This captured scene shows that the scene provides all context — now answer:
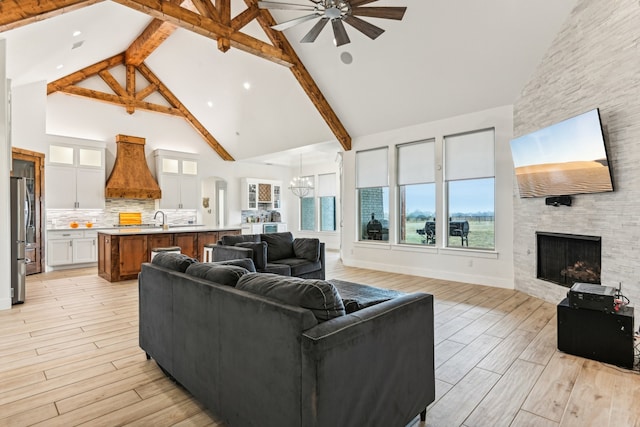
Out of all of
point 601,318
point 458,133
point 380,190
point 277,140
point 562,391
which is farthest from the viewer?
point 277,140

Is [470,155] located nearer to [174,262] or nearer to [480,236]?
[480,236]

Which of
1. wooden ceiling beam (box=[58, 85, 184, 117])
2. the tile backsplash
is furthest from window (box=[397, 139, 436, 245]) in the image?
wooden ceiling beam (box=[58, 85, 184, 117])

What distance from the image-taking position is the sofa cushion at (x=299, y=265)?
5.22 metres

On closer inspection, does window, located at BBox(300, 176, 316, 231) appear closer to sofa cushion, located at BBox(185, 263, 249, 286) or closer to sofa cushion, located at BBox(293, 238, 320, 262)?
sofa cushion, located at BBox(293, 238, 320, 262)

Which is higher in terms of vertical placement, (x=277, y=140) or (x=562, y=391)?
(x=277, y=140)

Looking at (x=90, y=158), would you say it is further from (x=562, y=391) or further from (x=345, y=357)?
(x=562, y=391)

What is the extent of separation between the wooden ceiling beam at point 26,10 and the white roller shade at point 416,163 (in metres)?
5.66

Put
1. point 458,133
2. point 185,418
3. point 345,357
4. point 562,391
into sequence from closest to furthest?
point 345,357 < point 185,418 < point 562,391 < point 458,133

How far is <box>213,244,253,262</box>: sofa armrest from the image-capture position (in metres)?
4.85

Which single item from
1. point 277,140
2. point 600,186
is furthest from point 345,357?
point 277,140

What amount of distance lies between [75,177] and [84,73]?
2.55 m

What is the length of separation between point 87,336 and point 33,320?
1.10 m

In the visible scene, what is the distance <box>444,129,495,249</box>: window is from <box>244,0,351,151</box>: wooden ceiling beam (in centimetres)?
234

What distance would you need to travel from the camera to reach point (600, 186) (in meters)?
3.89
